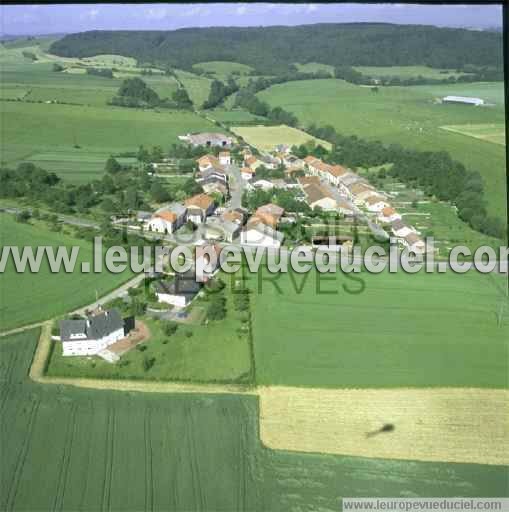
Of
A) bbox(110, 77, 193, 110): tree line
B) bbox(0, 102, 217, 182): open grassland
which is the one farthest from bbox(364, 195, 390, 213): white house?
bbox(110, 77, 193, 110): tree line

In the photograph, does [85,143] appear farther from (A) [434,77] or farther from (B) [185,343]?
(A) [434,77]

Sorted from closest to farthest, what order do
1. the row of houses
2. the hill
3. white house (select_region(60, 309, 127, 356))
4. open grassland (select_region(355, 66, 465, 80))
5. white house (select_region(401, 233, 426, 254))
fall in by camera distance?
1. white house (select_region(60, 309, 127, 356))
2. white house (select_region(401, 233, 426, 254))
3. the row of houses
4. open grassland (select_region(355, 66, 465, 80))
5. the hill

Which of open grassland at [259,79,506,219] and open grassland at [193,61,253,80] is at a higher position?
open grassland at [193,61,253,80]

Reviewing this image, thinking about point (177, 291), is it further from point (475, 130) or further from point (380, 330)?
point (475, 130)

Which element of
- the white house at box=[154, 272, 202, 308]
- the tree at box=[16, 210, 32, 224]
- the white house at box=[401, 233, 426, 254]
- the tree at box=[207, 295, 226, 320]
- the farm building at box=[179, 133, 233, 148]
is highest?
the farm building at box=[179, 133, 233, 148]

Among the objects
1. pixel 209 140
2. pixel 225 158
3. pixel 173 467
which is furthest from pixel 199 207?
pixel 173 467

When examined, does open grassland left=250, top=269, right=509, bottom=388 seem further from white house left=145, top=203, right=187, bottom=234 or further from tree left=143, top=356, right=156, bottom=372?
white house left=145, top=203, right=187, bottom=234

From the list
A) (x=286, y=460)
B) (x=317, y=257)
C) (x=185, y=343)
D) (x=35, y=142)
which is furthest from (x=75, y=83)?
(x=286, y=460)
